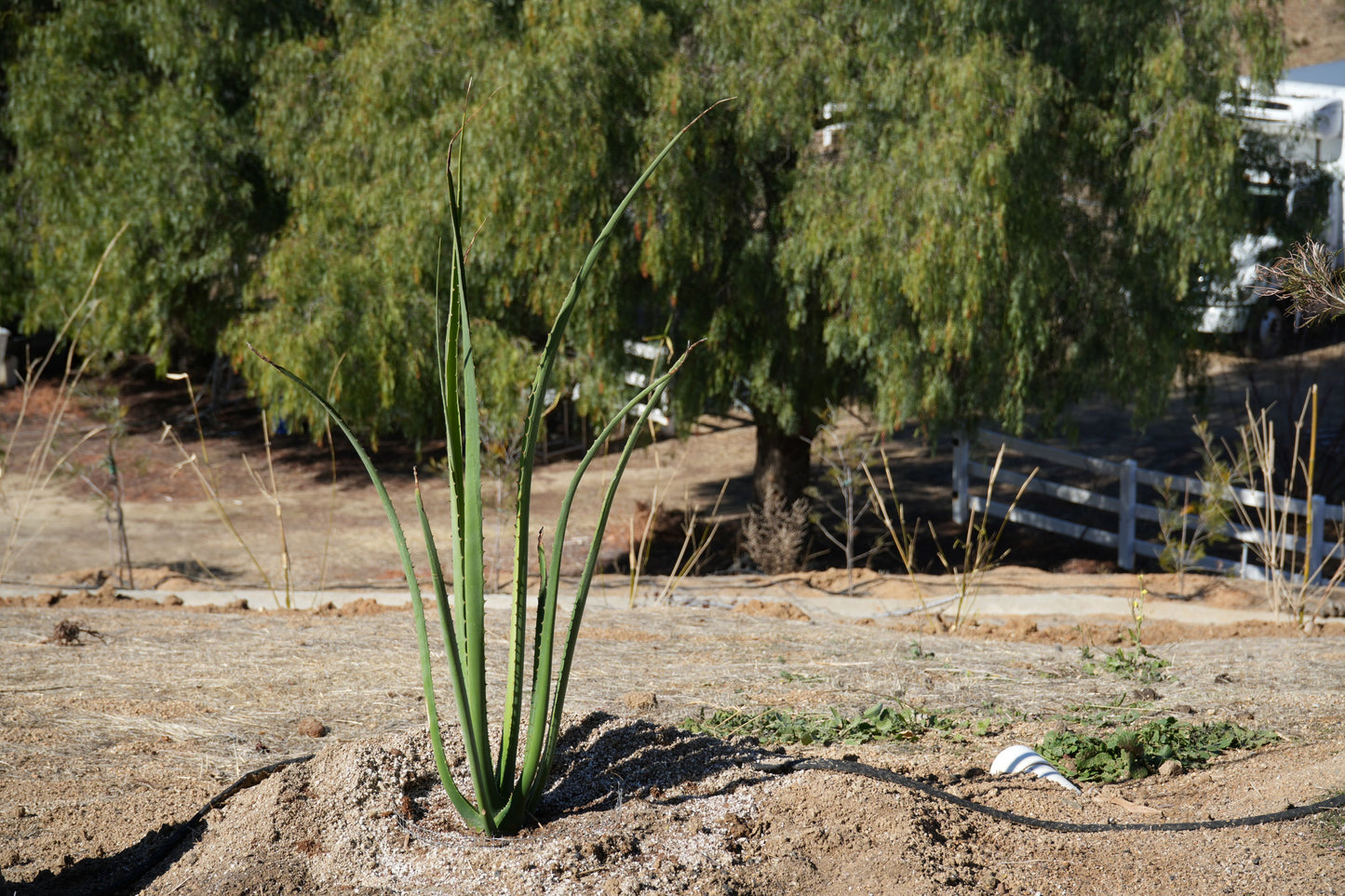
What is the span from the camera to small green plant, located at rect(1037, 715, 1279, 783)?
10.8ft

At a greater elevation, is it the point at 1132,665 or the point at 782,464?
the point at 1132,665

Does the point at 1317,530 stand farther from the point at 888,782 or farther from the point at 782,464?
the point at 888,782

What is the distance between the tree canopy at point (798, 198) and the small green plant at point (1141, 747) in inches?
176

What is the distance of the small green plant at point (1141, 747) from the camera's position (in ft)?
10.8

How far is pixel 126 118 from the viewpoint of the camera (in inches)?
482

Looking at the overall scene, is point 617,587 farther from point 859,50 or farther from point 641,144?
point 859,50

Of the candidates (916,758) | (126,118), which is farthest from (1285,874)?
(126,118)

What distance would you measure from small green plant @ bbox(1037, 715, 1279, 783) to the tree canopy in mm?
4478

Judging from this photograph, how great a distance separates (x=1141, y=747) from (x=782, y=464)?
697cm

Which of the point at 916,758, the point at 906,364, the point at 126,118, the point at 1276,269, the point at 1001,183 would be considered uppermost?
the point at 126,118

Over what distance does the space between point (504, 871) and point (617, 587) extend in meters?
5.19

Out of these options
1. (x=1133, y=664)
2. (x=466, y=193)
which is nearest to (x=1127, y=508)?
(x=1133, y=664)

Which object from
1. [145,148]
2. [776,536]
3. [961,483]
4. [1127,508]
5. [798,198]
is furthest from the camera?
[145,148]

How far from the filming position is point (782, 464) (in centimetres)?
1025
